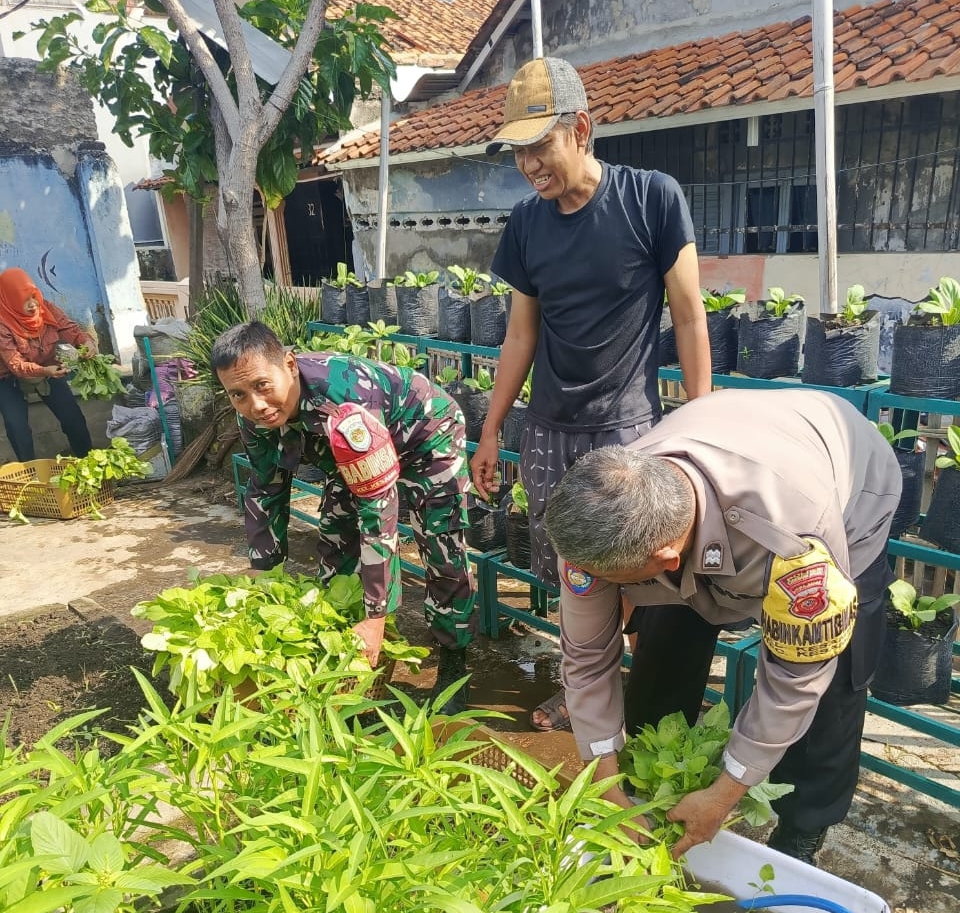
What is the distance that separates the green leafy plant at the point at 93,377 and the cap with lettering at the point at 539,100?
4.85 metres

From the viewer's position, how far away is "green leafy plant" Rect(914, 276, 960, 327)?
8.11ft

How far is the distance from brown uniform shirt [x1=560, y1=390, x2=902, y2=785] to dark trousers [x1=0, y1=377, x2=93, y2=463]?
5104 millimetres

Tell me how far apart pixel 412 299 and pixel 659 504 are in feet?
10.5

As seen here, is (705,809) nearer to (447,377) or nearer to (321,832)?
(321,832)

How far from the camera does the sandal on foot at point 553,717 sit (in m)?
2.75

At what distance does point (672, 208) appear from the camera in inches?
85.1

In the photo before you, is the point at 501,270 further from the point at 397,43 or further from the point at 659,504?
the point at 397,43

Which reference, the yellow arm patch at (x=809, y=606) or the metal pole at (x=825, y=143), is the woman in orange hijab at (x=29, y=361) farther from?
the yellow arm patch at (x=809, y=606)

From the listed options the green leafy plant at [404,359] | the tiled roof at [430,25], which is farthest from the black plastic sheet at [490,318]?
the tiled roof at [430,25]

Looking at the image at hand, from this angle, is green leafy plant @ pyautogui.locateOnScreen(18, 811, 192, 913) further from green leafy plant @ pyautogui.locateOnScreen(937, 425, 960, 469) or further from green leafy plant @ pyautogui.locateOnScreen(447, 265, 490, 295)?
green leafy plant @ pyautogui.locateOnScreen(447, 265, 490, 295)

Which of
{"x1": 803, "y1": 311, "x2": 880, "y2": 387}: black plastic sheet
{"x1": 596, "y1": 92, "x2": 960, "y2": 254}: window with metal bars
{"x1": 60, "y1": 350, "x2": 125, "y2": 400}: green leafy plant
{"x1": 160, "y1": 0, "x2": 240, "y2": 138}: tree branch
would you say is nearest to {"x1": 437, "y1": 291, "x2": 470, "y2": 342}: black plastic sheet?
{"x1": 803, "y1": 311, "x2": 880, "y2": 387}: black plastic sheet

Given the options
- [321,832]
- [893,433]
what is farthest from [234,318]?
[321,832]

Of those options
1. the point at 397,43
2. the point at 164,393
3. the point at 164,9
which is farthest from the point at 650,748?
the point at 397,43

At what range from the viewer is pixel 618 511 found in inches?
50.0
